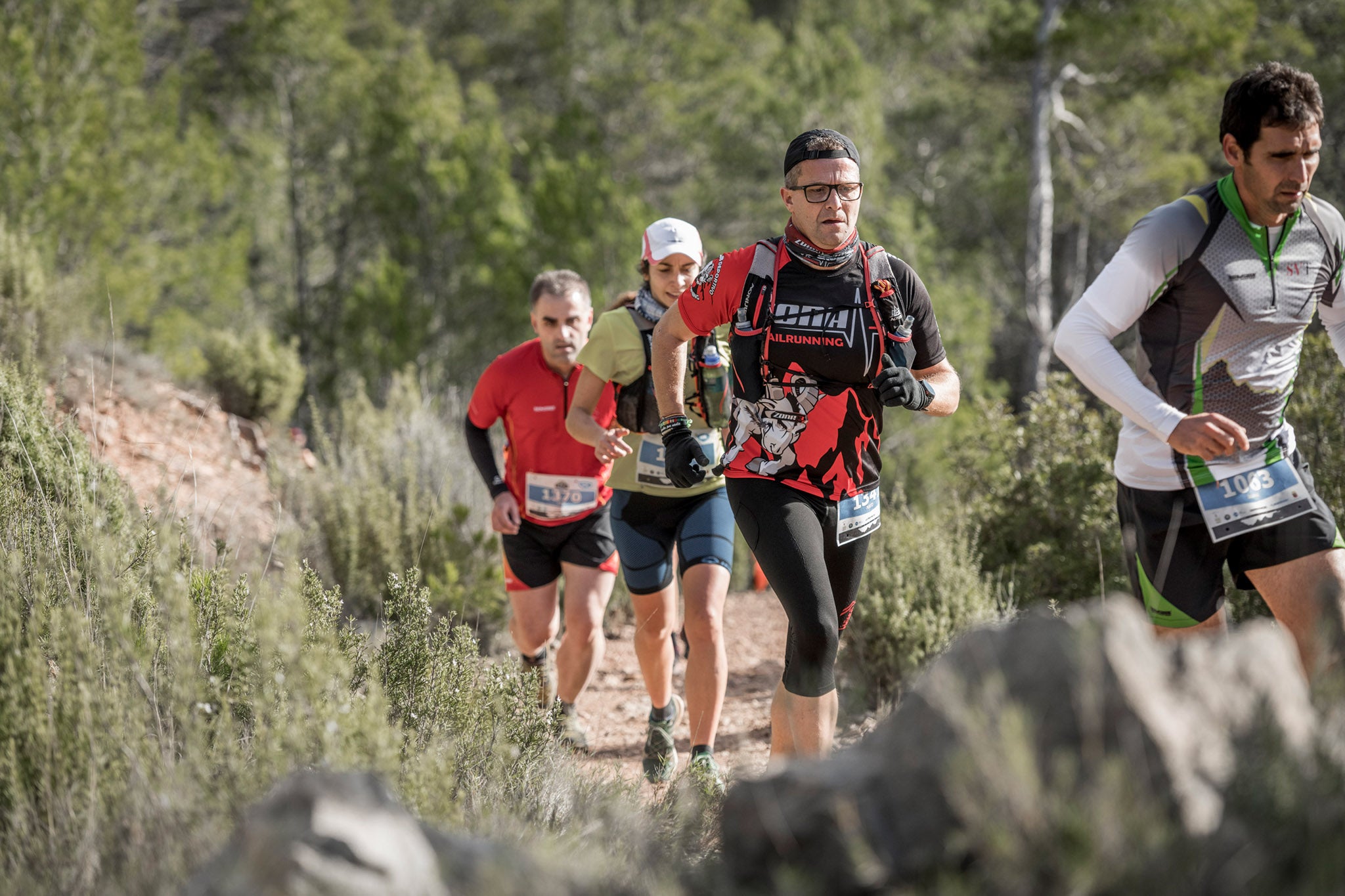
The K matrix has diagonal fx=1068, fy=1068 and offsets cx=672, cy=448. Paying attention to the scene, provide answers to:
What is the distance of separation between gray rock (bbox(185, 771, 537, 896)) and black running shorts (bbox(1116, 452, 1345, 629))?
1.75 meters

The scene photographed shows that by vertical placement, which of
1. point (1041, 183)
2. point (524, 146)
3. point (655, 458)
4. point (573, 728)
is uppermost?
point (524, 146)

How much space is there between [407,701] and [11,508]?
1.28m

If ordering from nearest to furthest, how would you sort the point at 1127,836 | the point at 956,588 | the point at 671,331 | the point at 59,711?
the point at 1127,836
the point at 59,711
the point at 671,331
the point at 956,588

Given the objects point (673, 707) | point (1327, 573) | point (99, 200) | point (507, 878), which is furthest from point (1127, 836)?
point (99, 200)

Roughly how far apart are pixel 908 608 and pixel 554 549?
170cm

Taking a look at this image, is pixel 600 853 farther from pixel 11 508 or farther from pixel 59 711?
pixel 11 508

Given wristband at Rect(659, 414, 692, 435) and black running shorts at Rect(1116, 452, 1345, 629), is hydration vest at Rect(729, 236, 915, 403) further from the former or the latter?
black running shorts at Rect(1116, 452, 1345, 629)

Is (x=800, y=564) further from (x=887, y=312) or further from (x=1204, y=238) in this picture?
(x=1204, y=238)

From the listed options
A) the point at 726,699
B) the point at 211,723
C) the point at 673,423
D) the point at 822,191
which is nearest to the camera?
the point at 211,723

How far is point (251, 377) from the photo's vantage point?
1015 centimetres

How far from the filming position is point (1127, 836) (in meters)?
1.39

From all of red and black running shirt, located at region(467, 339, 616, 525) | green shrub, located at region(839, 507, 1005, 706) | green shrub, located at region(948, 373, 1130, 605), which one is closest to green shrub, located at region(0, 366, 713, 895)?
red and black running shirt, located at region(467, 339, 616, 525)

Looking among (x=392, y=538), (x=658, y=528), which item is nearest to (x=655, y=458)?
(x=658, y=528)

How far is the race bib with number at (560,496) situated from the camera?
4.33 m
